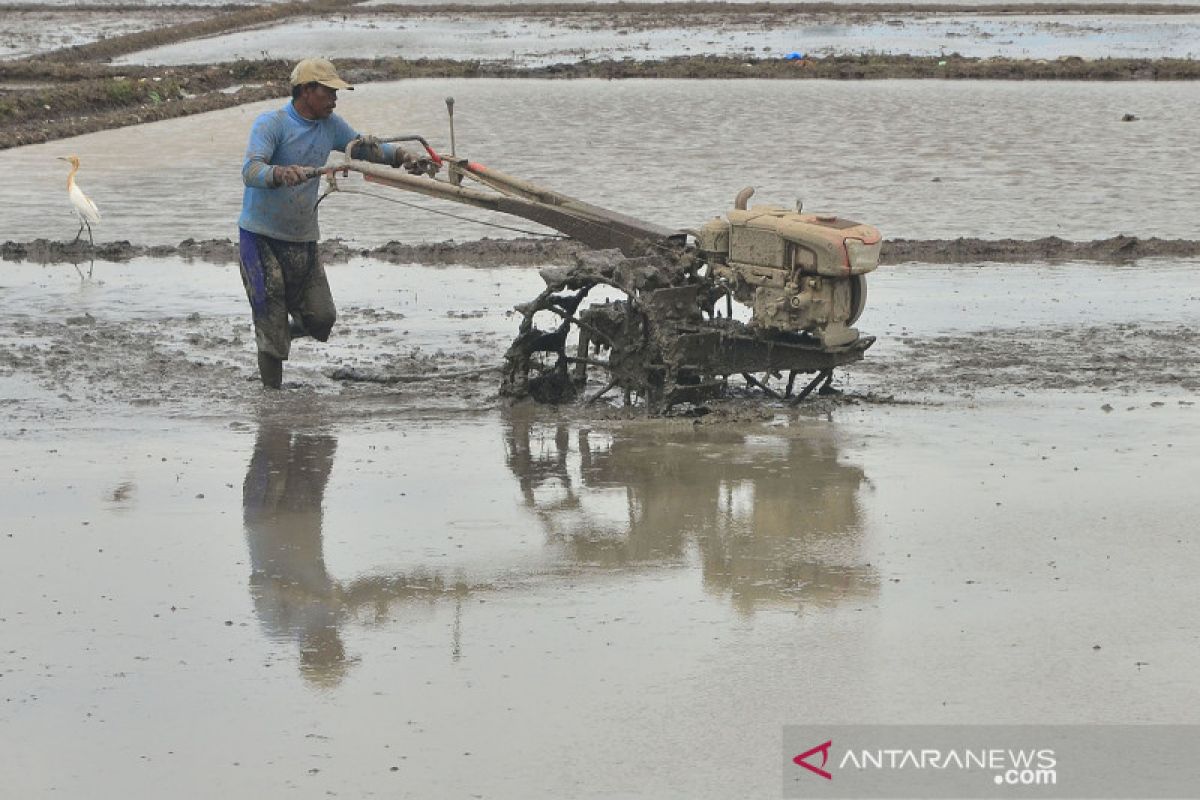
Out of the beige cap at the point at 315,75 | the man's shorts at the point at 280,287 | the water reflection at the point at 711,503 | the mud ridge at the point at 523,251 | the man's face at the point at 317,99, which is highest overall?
the beige cap at the point at 315,75

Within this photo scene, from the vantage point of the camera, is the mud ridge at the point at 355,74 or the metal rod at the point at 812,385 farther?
the mud ridge at the point at 355,74

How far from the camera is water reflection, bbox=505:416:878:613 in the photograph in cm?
635

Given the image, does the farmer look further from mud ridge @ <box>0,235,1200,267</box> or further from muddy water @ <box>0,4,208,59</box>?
muddy water @ <box>0,4,208,59</box>

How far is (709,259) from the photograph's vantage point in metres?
8.84

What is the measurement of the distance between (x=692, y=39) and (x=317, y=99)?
3388cm

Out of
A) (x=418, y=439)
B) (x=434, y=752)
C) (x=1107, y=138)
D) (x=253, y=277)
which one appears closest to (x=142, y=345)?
(x=253, y=277)

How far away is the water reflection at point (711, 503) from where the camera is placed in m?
6.35

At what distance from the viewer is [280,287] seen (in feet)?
31.1

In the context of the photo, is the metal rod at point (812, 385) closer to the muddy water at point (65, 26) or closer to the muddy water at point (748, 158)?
the muddy water at point (748, 158)

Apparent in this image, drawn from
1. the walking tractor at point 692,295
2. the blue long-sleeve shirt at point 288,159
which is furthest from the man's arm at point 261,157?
the walking tractor at point 692,295

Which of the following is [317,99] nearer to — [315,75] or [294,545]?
[315,75]

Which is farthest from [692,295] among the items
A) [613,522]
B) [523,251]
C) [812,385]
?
[523,251]

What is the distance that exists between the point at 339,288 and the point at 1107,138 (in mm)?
11600

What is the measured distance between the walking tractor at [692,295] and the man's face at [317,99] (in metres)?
0.31
